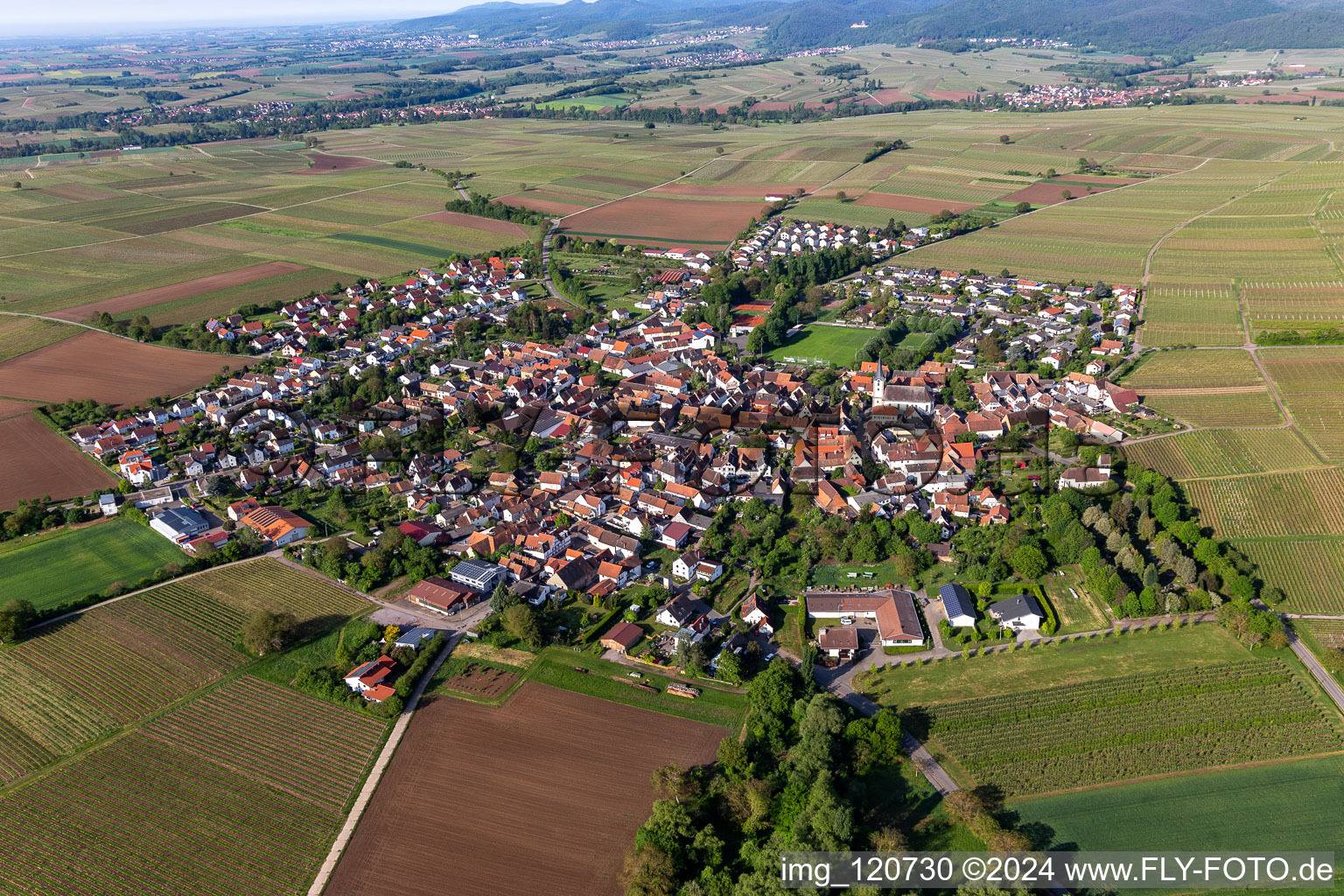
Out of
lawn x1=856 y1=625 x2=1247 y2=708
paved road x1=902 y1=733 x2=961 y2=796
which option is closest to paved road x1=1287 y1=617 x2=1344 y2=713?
lawn x1=856 y1=625 x2=1247 y2=708

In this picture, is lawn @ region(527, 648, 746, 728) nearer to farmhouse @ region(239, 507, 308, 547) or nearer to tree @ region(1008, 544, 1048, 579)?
tree @ region(1008, 544, 1048, 579)

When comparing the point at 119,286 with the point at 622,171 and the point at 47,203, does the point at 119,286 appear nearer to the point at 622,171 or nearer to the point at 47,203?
the point at 47,203

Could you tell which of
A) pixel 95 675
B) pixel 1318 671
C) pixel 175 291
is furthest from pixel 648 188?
pixel 1318 671

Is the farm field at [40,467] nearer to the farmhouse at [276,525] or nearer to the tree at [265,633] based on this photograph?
the farmhouse at [276,525]

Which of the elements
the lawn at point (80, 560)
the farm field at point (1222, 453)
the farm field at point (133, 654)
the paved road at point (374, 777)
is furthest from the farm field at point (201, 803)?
the farm field at point (1222, 453)

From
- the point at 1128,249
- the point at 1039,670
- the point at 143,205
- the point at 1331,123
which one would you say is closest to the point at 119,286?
the point at 143,205

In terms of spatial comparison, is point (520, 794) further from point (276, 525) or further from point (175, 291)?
point (175, 291)

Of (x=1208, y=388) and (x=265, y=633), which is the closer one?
(x=265, y=633)
